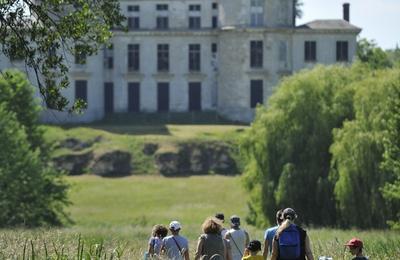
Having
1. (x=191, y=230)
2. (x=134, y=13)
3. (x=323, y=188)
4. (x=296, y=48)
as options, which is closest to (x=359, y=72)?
(x=323, y=188)

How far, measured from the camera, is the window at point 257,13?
79375 millimetres

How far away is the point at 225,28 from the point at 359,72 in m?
26.6

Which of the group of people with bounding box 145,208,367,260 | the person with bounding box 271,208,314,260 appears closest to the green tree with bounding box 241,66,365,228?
the group of people with bounding box 145,208,367,260

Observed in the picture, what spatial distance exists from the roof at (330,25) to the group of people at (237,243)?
59.8 m

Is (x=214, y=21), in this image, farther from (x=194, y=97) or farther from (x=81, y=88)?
(x=81, y=88)

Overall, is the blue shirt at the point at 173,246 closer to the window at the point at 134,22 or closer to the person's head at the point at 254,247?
the person's head at the point at 254,247

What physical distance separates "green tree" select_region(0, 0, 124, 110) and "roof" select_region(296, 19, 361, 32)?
2321 inches

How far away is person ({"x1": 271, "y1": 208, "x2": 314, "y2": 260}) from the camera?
1698cm

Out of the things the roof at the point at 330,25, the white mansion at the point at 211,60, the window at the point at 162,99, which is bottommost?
the window at the point at 162,99

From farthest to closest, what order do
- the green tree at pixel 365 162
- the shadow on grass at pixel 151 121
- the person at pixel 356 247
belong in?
the shadow on grass at pixel 151 121 < the green tree at pixel 365 162 < the person at pixel 356 247

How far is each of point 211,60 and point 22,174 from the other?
98.1 ft

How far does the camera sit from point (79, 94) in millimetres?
77375

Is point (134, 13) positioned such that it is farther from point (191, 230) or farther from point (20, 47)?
point (20, 47)

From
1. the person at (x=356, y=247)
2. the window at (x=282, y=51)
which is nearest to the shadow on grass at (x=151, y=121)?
the window at (x=282, y=51)
